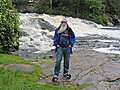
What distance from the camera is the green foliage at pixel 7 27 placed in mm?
11062

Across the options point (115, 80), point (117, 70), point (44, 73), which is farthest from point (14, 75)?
point (117, 70)

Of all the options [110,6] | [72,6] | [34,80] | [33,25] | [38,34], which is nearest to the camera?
[34,80]

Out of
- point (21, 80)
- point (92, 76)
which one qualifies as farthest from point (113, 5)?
point (21, 80)

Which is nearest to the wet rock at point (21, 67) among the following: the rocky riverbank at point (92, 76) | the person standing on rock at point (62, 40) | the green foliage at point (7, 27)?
the rocky riverbank at point (92, 76)

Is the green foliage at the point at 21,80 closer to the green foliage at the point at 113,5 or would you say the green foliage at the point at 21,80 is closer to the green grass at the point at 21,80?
the green grass at the point at 21,80

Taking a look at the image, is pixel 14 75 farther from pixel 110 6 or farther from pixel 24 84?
pixel 110 6

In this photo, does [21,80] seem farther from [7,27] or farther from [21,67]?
[7,27]

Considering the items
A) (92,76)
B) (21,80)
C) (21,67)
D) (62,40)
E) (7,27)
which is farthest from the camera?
(7,27)

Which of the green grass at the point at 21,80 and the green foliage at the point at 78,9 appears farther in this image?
the green foliage at the point at 78,9

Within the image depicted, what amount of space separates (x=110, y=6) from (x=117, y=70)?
47.4m

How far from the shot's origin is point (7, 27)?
36.8ft

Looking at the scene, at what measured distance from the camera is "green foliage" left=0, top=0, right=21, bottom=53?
1106cm

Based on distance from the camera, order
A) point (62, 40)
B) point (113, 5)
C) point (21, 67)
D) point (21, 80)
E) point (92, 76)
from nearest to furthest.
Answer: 1. point (21, 80)
2. point (62, 40)
3. point (92, 76)
4. point (21, 67)
5. point (113, 5)

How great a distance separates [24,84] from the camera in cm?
601
